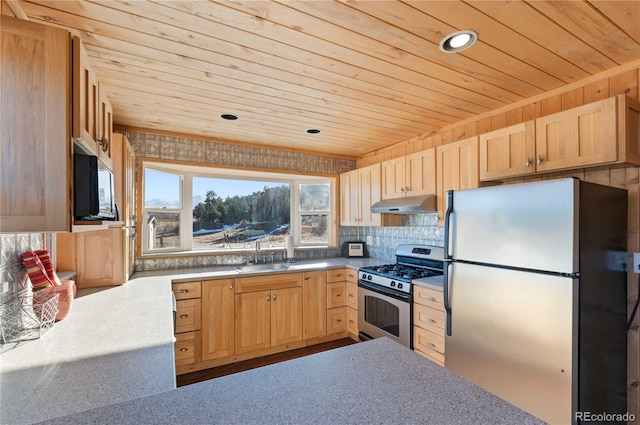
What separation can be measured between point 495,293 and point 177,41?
2.31 meters

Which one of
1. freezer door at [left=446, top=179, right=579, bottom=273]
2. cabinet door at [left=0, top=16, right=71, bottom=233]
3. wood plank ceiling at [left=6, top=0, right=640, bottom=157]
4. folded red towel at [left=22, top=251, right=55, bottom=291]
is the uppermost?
wood plank ceiling at [left=6, top=0, right=640, bottom=157]

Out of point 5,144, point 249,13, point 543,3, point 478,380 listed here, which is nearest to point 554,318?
point 478,380

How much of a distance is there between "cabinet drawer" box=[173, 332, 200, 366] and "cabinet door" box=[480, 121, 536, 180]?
2884 mm

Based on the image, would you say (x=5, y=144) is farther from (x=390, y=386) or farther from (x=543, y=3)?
(x=543, y=3)

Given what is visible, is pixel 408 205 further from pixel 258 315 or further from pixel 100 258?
pixel 100 258

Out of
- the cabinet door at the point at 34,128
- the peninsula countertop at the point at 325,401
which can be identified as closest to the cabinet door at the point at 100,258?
the cabinet door at the point at 34,128

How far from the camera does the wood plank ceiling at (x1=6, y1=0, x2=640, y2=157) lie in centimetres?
133

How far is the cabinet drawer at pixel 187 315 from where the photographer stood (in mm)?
2662

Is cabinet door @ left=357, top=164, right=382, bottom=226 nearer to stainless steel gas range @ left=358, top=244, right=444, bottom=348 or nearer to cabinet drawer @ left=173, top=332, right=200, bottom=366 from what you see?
stainless steel gas range @ left=358, top=244, right=444, bottom=348

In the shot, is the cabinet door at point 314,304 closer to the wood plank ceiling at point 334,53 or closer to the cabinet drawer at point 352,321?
the cabinet drawer at point 352,321

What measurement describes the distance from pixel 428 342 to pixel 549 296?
1129 millimetres

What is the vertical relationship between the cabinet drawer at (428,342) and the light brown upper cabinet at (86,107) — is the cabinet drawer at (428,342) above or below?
below

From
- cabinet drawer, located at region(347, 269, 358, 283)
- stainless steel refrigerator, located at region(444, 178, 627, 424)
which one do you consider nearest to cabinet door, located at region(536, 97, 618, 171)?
stainless steel refrigerator, located at region(444, 178, 627, 424)

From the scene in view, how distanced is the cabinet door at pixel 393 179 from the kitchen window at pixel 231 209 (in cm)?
97
